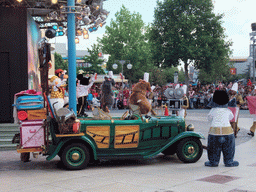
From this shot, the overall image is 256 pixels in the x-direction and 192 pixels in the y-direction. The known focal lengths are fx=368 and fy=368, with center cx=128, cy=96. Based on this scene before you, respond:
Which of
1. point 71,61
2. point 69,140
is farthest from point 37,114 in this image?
point 71,61

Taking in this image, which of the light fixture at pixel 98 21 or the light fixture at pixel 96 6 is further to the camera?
the light fixture at pixel 98 21

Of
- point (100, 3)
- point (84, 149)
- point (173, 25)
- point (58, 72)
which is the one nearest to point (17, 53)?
point (58, 72)

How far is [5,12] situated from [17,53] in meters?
1.36

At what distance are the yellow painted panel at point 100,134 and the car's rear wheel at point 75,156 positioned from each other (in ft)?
0.93

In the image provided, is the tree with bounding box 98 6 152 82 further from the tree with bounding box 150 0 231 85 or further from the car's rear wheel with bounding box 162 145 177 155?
the car's rear wheel with bounding box 162 145 177 155

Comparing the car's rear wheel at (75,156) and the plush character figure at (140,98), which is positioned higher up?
the plush character figure at (140,98)

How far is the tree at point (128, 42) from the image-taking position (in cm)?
5140

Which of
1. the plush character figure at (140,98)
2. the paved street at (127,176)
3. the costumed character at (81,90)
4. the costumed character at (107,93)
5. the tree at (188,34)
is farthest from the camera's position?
the tree at (188,34)

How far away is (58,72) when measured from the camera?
10.4 meters

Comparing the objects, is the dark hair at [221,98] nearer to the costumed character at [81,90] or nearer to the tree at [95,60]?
the costumed character at [81,90]

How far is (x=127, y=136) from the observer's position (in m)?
7.52

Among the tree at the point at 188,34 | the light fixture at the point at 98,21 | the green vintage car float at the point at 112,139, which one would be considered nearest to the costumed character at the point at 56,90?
the green vintage car float at the point at 112,139

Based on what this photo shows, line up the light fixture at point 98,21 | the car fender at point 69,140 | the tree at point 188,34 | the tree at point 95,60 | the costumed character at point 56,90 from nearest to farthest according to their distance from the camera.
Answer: the car fender at point 69,140
the costumed character at point 56,90
the light fixture at point 98,21
the tree at point 188,34
the tree at point 95,60

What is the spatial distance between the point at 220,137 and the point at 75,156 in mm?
2955
